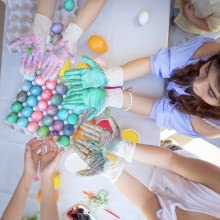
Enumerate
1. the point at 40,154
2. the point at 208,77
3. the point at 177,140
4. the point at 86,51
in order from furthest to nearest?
the point at 177,140
the point at 86,51
the point at 40,154
the point at 208,77

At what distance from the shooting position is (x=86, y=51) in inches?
38.9

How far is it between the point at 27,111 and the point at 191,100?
0.47 m

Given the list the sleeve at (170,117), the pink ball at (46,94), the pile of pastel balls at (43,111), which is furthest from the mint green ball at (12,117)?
the sleeve at (170,117)

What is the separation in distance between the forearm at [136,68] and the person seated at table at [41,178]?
0.30 m

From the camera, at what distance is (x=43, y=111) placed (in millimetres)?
934

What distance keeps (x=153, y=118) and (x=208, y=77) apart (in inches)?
10.0

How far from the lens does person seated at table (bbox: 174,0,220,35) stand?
96 centimetres

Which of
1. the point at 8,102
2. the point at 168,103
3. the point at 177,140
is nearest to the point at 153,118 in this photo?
the point at 168,103

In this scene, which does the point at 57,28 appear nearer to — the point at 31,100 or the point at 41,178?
the point at 31,100

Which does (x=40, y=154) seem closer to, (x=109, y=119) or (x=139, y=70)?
(x=109, y=119)

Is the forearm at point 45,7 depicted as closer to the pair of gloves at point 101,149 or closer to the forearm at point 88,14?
the forearm at point 88,14

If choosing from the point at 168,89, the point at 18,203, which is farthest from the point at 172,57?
the point at 18,203

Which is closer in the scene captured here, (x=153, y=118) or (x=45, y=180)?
(x=45, y=180)

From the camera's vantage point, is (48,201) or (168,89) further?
(168,89)
